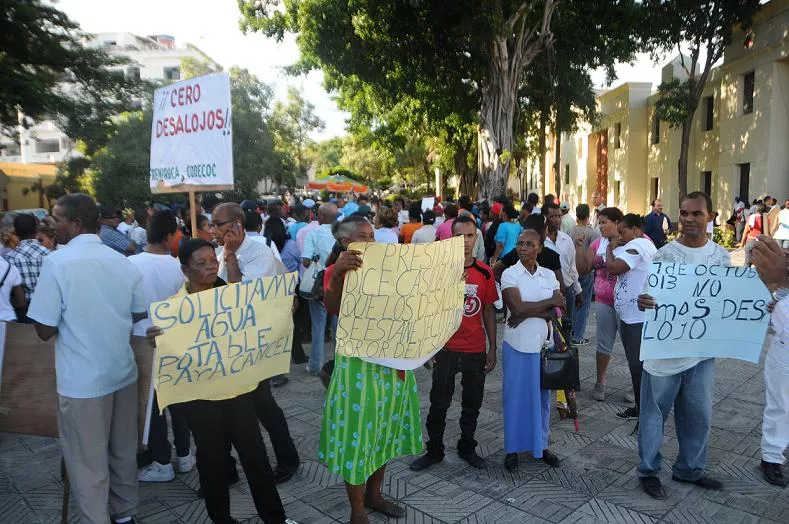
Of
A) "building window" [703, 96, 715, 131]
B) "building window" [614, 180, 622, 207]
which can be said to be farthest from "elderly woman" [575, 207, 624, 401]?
"building window" [614, 180, 622, 207]

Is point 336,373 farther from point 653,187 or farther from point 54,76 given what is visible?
point 653,187

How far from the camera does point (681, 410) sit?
12.9 ft

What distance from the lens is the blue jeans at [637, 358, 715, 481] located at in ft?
12.6

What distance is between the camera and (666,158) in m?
26.8

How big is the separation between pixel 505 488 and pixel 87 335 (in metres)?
2.85

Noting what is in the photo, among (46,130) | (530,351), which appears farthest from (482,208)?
(46,130)

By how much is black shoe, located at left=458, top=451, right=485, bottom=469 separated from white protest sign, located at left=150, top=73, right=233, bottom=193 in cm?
303

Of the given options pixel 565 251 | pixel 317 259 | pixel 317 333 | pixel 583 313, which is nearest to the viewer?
pixel 317 259

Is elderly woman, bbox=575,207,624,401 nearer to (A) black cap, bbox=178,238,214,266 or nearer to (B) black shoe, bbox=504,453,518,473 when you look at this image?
(B) black shoe, bbox=504,453,518,473

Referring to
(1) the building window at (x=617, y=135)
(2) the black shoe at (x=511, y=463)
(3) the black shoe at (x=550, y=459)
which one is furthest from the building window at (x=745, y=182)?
(2) the black shoe at (x=511, y=463)

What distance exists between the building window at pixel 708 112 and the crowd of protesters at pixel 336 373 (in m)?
22.3

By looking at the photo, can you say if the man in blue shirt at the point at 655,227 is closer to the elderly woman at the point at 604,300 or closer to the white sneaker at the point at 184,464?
the elderly woman at the point at 604,300

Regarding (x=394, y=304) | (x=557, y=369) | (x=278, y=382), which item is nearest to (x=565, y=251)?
(x=557, y=369)

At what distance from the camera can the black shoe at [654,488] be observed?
3.81 metres
